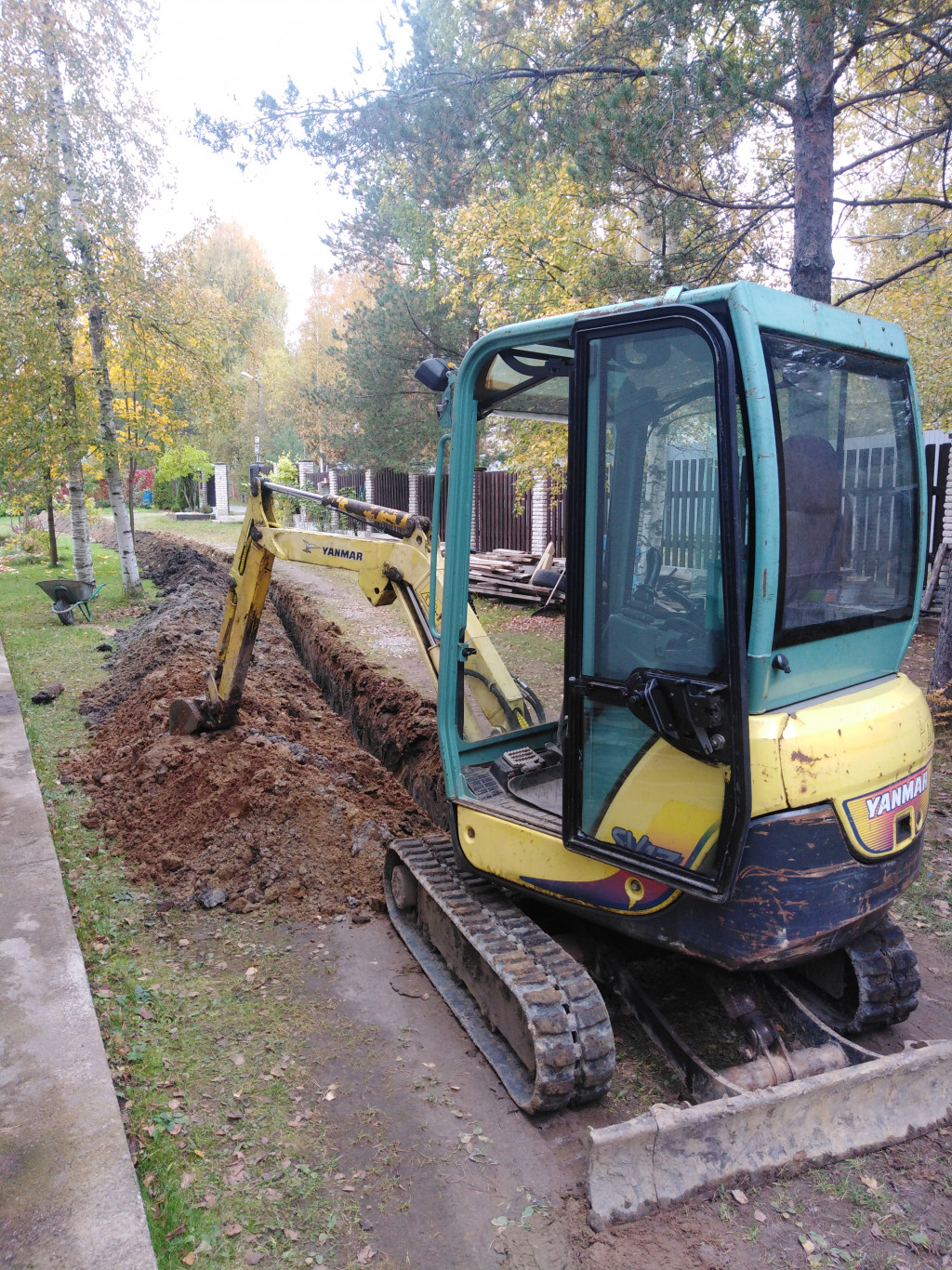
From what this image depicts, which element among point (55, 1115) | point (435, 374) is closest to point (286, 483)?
point (435, 374)

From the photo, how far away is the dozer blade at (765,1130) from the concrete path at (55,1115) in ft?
4.36

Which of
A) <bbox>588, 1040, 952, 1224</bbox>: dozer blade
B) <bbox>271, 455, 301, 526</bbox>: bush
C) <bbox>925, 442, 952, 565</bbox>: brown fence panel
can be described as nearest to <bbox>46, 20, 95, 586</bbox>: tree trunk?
<bbox>588, 1040, 952, 1224</bbox>: dozer blade

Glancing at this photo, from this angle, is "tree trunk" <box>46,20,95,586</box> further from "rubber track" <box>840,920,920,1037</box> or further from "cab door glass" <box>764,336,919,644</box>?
"rubber track" <box>840,920,920,1037</box>

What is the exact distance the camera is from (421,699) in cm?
740

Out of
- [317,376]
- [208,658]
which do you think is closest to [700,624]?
[208,658]

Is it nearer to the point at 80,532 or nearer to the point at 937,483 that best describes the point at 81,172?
the point at 80,532

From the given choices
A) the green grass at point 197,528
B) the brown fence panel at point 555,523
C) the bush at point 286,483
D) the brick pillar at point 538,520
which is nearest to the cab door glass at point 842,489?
the brown fence panel at point 555,523

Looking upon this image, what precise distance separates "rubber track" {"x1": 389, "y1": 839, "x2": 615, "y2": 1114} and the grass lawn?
648 mm

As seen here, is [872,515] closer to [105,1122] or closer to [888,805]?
[888,805]

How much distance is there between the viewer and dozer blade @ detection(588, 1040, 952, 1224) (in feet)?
8.28

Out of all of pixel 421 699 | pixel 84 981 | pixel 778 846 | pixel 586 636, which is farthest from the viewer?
pixel 421 699

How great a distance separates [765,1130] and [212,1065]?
202cm

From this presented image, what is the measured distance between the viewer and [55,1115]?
279 centimetres

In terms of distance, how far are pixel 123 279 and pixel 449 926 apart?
1223 centimetres
